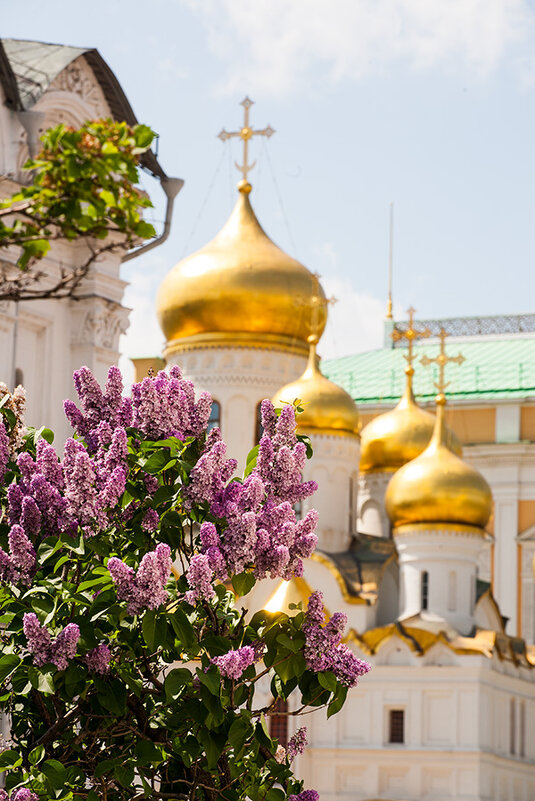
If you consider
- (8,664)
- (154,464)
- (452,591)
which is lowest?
(8,664)

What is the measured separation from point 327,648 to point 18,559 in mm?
1202

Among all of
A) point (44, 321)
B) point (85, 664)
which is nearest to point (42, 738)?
point (85, 664)

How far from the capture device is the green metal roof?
129 ft

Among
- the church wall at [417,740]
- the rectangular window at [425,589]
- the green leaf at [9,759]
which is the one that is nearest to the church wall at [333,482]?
the rectangular window at [425,589]

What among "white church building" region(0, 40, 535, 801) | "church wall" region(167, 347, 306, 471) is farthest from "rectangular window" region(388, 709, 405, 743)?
"church wall" region(167, 347, 306, 471)

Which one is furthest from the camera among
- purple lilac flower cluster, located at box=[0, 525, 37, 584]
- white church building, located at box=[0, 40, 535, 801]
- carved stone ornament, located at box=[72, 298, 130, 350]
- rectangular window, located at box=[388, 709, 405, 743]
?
rectangular window, located at box=[388, 709, 405, 743]

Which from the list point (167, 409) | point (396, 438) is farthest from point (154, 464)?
point (396, 438)

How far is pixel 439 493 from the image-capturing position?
29.7 meters

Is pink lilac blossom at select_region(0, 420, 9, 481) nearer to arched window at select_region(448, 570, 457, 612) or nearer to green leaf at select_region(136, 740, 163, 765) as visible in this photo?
green leaf at select_region(136, 740, 163, 765)

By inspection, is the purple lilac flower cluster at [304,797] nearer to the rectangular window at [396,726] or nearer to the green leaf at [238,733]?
the green leaf at [238,733]

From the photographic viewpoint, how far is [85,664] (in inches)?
251

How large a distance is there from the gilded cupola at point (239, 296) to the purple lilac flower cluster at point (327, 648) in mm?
25520

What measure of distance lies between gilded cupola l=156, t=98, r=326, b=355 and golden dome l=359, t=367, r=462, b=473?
2450 millimetres

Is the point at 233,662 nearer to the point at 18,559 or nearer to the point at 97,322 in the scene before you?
the point at 18,559
